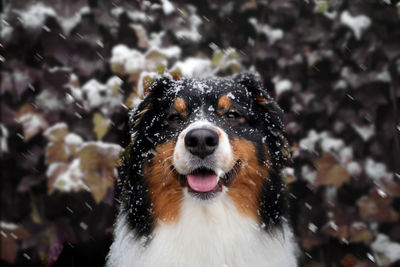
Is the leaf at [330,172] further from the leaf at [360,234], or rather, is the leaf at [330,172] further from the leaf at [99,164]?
the leaf at [99,164]

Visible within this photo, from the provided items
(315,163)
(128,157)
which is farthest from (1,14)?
(315,163)

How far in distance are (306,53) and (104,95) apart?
197cm

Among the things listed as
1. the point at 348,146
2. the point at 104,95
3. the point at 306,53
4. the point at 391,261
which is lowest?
the point at 391,261

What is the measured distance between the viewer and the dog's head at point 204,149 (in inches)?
84.8

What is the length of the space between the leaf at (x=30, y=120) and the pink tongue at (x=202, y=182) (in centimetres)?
181

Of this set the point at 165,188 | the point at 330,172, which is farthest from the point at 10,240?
the point at 330,172

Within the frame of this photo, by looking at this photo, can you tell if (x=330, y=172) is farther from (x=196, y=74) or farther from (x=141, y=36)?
(x=141, y=36)

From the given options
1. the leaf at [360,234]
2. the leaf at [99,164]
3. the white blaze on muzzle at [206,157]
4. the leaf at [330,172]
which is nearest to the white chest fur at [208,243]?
the white blaze on muzzle at [206,157]

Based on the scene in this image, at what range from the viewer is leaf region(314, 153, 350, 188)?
3.64 meters

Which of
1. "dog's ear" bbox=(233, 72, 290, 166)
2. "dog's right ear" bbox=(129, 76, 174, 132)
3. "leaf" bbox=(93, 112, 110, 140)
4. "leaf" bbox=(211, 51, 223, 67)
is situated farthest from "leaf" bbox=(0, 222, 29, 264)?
"dog's ear" bbox=(233, 72, 290, 166)

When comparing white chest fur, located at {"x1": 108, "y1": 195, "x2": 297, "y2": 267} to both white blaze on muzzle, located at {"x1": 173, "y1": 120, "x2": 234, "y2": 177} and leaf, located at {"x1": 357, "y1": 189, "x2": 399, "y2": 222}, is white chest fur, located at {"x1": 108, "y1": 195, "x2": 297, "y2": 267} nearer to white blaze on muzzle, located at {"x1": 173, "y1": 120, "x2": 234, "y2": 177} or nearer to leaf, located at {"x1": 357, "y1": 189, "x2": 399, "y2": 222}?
white blaze on muzzle, located at {"x1": 173, "y1": 120, "x2": 234, "y2": 177}

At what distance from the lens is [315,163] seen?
12.6 ft

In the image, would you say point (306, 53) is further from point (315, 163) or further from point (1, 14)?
point (1, 14)

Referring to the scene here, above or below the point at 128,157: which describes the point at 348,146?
below
